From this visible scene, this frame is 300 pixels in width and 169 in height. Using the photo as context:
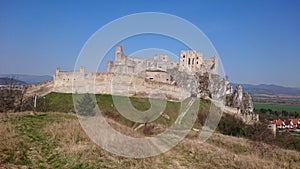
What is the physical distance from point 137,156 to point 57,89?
33498 millimetres

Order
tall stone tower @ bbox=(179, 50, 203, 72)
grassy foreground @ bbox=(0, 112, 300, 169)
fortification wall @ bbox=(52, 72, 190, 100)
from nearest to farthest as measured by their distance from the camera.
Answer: grassy foreground @ bbox=(0, 112, 300, 169) < fortification wall @ bbox=(52, 72, 190, 100) < tall stone tower @ bbox=(179, 50, 203, 72)

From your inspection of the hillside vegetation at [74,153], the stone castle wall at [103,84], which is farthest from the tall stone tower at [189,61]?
the hillside vegetation at [74,153]

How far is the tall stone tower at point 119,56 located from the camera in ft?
183

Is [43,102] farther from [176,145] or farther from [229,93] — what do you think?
[229,93]

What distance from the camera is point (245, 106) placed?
74.8 m

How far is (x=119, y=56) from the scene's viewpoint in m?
56.1

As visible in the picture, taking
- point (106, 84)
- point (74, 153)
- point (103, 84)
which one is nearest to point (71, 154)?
point (74, 153)

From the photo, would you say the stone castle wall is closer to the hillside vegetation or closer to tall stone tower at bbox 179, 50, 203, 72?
the hillside vegetation

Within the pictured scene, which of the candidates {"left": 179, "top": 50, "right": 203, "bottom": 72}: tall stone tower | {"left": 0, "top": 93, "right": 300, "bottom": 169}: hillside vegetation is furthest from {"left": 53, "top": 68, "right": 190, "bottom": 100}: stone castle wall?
{"left": 179, "top": 50, "right": 203, "bottom": 72}: tall stone tower

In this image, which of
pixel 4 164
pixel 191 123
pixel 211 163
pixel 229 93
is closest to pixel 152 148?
pixel 211 163

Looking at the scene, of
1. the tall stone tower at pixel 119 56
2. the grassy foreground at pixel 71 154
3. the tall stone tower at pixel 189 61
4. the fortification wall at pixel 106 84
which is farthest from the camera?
the tall stone tower at pixel 189 61

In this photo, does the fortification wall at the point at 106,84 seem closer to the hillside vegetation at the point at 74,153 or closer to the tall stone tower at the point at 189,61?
the hillside vegetation at the point at 74,153

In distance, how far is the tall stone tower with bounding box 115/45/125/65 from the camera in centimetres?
5575

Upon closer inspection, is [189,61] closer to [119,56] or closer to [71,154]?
[119,56]
